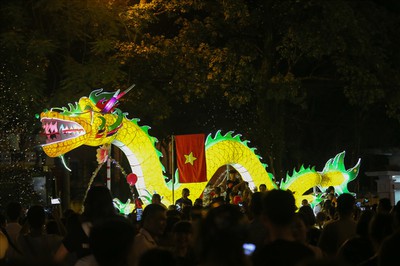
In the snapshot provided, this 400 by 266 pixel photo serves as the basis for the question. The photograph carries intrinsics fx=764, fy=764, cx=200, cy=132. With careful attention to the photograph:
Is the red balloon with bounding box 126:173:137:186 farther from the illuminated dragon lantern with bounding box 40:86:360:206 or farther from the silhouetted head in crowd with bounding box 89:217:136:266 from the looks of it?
the silhouetted head in crowd with bounding box 89:217:136:266

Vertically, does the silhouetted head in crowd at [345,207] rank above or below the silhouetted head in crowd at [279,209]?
below

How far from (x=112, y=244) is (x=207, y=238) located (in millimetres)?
664

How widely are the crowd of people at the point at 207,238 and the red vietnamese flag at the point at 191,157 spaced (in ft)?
28.1

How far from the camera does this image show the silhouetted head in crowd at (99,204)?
652cm

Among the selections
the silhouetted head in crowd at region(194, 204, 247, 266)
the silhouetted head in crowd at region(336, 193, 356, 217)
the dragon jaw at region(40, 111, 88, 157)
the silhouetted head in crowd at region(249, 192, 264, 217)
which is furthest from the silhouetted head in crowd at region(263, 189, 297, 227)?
the dragon jaw at region(40, 111, 88, 157)

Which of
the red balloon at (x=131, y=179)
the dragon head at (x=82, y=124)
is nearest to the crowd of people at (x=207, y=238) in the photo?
the dragon head at (x=82, y=124)

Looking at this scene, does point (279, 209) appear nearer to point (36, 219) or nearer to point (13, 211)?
point (36, 219)

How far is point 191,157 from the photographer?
1938cm

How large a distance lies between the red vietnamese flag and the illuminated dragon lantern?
688 mm

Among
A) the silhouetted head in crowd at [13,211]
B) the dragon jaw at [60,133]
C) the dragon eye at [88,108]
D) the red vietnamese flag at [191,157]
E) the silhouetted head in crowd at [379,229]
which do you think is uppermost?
the dragon eye at [88,108]

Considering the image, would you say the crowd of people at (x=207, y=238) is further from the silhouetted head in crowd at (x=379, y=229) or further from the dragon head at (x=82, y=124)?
the dragon head at (x=82, y=124)

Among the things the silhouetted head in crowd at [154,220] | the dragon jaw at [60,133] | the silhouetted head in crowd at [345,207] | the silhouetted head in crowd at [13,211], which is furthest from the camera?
the dragon jaw at [60,133]

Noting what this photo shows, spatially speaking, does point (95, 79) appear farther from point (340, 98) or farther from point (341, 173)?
point (340, 98)

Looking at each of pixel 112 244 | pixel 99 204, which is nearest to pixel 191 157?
pixel 99 204
